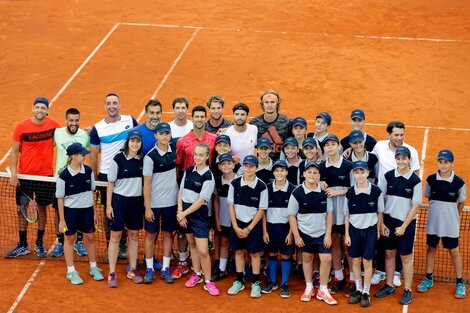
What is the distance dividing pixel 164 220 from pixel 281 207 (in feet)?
5.55

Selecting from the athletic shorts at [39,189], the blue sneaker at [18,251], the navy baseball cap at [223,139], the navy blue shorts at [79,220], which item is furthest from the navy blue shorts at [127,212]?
the blue sneaker at [18,251]

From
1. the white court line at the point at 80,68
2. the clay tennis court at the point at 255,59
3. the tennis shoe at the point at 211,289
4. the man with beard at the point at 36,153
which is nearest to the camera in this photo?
the tennis shoe at the point at 211,289

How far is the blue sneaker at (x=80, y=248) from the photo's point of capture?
1499 centimetres

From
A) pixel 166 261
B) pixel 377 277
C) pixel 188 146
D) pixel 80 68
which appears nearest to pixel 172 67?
pixel 80 68

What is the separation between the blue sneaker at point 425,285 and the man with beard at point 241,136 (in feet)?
9.88

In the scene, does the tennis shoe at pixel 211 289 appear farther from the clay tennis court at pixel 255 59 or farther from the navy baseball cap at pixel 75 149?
the clay tennis court at pixel 255 59

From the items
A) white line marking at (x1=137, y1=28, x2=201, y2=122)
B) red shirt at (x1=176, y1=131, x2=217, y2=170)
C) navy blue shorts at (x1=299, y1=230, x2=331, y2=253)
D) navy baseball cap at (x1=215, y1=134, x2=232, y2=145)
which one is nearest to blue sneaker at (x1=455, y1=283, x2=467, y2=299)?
navy blue shorts at (x1=299, y1=230, x2=331, y2=253)

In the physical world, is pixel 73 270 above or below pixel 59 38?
below

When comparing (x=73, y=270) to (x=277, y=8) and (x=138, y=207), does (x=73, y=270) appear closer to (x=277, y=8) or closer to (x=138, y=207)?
(x=138, y=207)

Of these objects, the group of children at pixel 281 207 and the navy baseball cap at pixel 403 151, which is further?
the group of children at pixel 281 207

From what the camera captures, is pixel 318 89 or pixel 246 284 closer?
pixel 246 284

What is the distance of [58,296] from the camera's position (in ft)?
45.4

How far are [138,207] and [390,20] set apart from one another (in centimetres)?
1418

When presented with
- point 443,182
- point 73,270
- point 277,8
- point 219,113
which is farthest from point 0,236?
point 277,8
